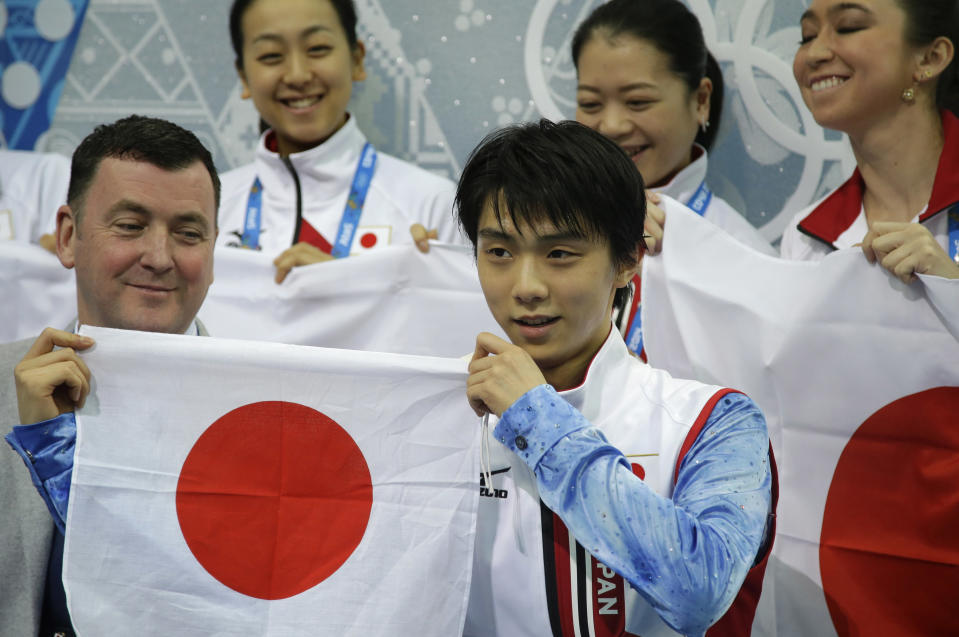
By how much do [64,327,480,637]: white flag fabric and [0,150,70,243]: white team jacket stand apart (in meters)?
1.67

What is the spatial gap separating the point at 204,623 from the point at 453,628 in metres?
0.42

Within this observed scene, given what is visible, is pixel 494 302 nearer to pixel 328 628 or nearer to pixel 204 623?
pixel 328 628

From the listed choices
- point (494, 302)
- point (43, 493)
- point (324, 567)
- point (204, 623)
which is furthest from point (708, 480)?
point (43, 493)

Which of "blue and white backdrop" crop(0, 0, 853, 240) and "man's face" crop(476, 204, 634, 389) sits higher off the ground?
"blue and white backdrop" crop(0, 0, 853, 240)

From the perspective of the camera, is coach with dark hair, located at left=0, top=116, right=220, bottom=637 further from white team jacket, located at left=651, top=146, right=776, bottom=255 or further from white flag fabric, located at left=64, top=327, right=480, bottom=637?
white team jacket, located at left=651, top=146, right=776, bottom=255

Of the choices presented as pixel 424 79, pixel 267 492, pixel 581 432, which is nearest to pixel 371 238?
pixel 424 79

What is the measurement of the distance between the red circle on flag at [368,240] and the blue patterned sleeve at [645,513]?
1642 millimetres

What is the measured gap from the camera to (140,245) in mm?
2045

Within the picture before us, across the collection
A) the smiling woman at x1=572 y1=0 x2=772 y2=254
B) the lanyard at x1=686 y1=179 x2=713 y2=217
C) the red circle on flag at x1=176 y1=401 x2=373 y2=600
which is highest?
the smiling woman at x1=572 y1=0 x2=772 y2=254

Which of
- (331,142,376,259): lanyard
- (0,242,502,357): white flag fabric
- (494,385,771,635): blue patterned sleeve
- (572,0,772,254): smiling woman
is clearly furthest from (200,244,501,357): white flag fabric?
(494,385,771,635): blue patterned sleeve

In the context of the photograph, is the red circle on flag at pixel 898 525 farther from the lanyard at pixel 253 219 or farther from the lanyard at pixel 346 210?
the lanyard at pixel 253 219

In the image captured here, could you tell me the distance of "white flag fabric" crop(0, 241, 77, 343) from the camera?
2893 mm

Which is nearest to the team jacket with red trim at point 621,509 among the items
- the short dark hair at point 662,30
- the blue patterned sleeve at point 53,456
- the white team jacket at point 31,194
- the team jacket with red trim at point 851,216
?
the blue patterned sleeve at point 53,456

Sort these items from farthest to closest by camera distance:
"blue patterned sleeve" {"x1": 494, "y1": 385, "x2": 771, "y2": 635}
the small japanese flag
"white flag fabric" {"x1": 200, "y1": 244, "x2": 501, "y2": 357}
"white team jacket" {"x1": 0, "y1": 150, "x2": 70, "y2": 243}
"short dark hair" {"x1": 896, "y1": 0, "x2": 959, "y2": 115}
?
"white team jacket" {"x1": 0, "y1": 150, "x2": 70, "y2": 243}
the small japanese flag
"white flag fabric" {"x1": 200, "y1": 244, "x2": 501, "y2": 357}
"short dark hair" {"x1": 896, "y1": 0, "x2": 959, "y2": 115}
"blue patterned sleeve" {"x1": 494, "y1": 385, "x2": 771, "y2": 635}
